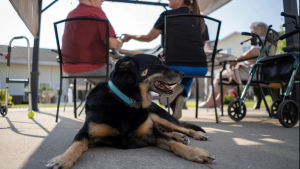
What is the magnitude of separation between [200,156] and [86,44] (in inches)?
87.9

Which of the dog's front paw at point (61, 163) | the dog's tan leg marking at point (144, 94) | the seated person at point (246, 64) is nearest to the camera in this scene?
the dog's front paw at point (61, 163)

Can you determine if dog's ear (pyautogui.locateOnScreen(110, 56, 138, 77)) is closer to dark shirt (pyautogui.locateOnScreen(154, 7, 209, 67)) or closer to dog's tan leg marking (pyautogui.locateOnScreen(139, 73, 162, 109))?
dog's tan leg marking (pyautogui.locateOnScreen(139, 73, 162, 109))

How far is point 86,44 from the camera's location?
9.71 ft

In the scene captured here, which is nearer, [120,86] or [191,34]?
[120,86]

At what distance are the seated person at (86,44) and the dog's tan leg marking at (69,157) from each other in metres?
1.71

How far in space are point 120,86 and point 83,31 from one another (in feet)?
5.02

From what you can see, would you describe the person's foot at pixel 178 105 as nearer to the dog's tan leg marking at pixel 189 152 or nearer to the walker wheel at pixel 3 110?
the dog's tan leg marking at pixel 189 152

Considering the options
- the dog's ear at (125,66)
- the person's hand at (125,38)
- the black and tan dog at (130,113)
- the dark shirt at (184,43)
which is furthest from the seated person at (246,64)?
the dog's ear at (125,66)

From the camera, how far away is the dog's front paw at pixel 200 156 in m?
1.34

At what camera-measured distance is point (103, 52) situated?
3043 mm

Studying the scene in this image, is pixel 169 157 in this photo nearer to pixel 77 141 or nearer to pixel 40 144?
pixel 77 141

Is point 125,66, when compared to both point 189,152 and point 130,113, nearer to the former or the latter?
point 130,113

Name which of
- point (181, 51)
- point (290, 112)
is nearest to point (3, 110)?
point (181, 51)

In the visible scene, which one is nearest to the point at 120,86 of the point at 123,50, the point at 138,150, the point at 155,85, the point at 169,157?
the point at 155,85
